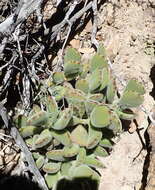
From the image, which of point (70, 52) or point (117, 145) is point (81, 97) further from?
point (117, 145)

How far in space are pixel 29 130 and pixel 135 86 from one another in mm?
600

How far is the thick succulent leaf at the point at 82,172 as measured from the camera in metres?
2.21

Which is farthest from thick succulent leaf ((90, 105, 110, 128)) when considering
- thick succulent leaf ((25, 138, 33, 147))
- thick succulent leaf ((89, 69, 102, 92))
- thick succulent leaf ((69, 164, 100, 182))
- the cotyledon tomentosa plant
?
thick succulent leaf ((25, 138, 33, 147))

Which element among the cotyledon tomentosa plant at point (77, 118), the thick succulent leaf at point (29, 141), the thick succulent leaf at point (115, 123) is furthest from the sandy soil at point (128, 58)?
the thick succulent leaf at point (29, 141)

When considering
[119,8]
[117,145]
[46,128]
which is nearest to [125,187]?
[117,145]

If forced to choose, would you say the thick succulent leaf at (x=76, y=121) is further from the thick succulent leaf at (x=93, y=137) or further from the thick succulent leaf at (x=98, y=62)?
the thick succulent leaf at (x=98, y=62)

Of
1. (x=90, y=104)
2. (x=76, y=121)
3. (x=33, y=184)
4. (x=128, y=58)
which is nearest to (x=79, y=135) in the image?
(x=76, y=121)

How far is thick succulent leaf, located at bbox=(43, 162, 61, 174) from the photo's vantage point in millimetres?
2279

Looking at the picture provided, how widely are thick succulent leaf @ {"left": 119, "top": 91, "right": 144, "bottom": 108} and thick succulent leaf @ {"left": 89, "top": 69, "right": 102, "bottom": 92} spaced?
0.15m

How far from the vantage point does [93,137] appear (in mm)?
2203

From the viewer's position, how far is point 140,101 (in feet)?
7.30

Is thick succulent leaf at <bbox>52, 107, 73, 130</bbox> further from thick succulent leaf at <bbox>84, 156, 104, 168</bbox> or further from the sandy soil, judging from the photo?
the sandy soil

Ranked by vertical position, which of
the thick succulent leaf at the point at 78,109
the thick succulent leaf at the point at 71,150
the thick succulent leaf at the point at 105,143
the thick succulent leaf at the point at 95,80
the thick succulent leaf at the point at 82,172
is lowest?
the thick succulent leaf at the point at 82,172

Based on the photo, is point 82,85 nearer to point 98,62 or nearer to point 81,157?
point 98,62
